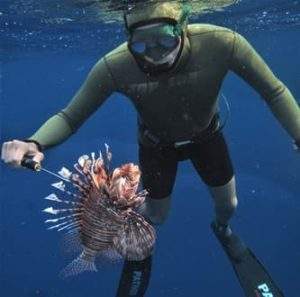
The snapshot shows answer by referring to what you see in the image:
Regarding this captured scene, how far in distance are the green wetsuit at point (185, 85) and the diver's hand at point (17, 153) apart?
36 cm

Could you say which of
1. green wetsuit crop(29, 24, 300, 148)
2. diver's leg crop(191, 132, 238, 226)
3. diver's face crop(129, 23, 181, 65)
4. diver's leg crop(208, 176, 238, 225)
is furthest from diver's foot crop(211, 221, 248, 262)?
diver's face crop(129, 23, 181, 65)

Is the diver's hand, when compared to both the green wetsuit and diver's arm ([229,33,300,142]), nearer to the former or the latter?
the green wetsuit

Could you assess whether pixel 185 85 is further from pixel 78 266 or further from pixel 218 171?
pixel 78 266

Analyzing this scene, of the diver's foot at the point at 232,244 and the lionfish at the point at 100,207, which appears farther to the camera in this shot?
the diver's foot at the point at 232,244

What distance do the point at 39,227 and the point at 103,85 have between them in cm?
1937

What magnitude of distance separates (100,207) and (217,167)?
8.72 feet

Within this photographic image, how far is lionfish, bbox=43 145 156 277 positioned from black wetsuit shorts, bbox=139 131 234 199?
5.63 ft

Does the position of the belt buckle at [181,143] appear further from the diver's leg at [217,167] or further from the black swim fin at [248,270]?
the black swim fin at [248,270]

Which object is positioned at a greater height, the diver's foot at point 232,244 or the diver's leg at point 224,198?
the diver's leg at point 224,198

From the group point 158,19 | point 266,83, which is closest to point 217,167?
point 266,83

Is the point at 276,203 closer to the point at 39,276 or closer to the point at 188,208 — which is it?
the point at 188,208

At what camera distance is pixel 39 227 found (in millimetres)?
23703

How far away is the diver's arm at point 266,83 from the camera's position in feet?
16.8

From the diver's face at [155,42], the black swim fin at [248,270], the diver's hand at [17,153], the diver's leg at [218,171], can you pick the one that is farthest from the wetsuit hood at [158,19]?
the black swim fin at [248,270]
